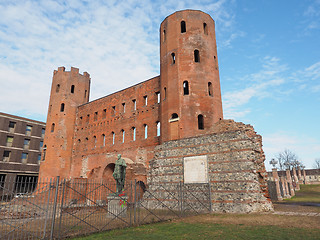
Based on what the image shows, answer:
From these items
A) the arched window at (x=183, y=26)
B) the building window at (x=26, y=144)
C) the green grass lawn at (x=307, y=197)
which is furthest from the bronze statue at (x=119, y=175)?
the building window at (x=26, y=144)

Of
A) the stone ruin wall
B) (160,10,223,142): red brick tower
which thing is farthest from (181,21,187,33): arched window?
the stone ruin wall

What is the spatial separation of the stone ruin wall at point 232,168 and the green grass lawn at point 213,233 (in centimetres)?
413

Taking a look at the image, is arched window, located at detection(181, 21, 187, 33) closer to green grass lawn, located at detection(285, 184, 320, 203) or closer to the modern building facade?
green grass lawn, located at detection(285, 184, 320, 203)

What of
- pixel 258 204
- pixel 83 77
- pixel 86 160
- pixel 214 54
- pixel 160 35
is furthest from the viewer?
pixel 83 77

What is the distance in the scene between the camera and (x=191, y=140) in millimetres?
14922

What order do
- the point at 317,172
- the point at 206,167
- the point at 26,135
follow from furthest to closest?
the point at 317,172 < the point at 26,135 < the point at 206,167

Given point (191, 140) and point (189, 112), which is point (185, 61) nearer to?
point (189, 112)

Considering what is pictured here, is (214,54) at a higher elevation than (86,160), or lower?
higher

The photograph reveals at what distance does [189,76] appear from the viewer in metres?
18.0

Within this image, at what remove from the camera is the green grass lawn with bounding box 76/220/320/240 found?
658 cm

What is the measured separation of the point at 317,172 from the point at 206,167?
66.5 metres

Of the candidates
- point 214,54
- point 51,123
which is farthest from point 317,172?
point 51,123

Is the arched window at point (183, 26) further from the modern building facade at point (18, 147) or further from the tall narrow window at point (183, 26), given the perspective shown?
the modern building facade at point (18, 147)

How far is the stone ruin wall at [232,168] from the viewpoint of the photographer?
11.9m
